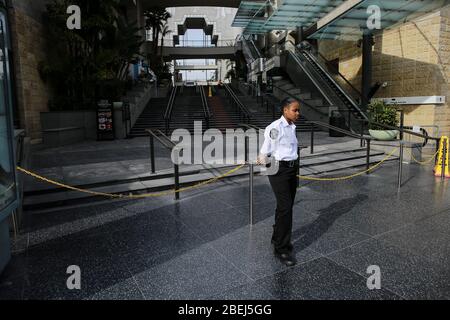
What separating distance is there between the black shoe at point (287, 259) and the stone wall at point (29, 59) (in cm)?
1059

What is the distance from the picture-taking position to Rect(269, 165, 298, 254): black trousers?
3.57 meters

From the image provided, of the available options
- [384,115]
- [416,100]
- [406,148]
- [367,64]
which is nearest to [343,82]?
[367,64]

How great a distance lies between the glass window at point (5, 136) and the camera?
342 cm

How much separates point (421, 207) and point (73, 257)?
5.41 meters

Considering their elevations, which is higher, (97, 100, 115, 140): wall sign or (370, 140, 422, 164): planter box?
(97, 100, 115, 140): wall sign

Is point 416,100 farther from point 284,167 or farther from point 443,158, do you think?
point 284,167

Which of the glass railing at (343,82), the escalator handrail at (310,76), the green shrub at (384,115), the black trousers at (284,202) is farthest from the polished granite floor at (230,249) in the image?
the glass railing at (343,82)

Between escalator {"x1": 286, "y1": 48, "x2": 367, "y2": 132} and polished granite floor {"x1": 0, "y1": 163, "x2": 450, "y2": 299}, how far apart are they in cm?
1011

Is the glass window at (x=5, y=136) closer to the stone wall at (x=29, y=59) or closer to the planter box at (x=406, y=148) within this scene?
the stone wall at (x=29, y=59)

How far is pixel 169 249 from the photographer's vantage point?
390 cm

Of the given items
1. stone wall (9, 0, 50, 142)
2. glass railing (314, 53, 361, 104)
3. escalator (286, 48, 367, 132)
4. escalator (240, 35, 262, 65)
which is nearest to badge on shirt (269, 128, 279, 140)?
stone wall (9, 0, 50, 142)

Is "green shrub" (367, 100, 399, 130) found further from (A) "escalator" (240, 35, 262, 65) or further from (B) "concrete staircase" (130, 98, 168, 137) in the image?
(A) "escalator" (240, 35, 262, 65)

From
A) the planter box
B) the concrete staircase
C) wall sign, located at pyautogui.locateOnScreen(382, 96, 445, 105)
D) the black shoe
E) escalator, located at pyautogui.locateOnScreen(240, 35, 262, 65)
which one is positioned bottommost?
the black shoe
